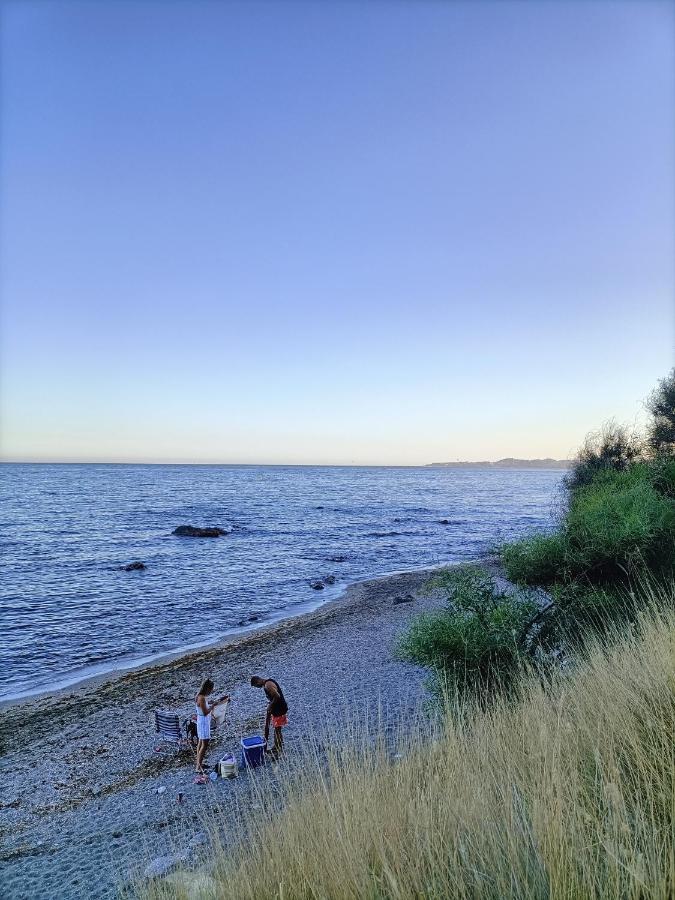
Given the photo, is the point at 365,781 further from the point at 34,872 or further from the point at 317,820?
the point at 34,872

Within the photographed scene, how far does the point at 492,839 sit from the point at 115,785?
9.40 m

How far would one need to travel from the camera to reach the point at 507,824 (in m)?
3.19

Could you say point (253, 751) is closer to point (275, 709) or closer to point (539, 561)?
point (275, 709)

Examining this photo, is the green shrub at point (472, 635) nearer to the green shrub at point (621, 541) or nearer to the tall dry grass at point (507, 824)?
Answer: the green shrub at point (621, 541)

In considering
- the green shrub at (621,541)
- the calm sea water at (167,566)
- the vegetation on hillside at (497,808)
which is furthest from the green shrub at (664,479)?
the calm sea water at (167,566)

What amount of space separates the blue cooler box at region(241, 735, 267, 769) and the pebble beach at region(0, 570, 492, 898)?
0.24m

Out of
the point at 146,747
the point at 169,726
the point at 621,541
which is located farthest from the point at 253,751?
the point at 621,541

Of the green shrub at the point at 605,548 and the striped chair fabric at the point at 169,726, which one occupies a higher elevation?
the green shrub at the point at 605,548

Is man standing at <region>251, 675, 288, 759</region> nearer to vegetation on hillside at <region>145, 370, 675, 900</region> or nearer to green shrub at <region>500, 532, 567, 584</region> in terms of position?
vegetation on hillside at <region>145, 370, 675, 900</region>

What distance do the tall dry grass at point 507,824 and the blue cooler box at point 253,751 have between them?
513 cm

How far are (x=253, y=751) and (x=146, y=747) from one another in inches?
123

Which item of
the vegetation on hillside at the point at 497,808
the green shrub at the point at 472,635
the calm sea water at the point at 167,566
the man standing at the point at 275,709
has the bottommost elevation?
the calm sea water at the point at 167,566

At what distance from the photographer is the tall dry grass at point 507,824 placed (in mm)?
2703

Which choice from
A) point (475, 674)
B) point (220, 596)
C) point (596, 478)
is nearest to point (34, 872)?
point (475, 674)
